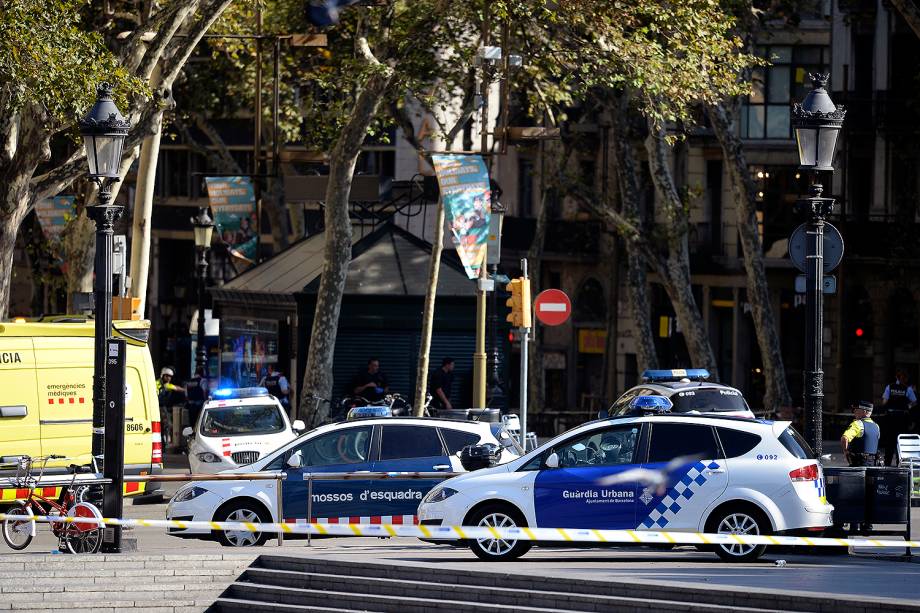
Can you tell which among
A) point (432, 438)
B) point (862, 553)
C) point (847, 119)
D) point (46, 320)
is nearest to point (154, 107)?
point (46, 320)

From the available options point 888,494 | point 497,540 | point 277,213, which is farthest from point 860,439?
point 277,213

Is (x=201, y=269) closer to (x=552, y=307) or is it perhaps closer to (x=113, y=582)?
(x=552, y=307)

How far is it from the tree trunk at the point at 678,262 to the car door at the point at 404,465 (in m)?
17.2

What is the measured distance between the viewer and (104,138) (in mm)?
17062

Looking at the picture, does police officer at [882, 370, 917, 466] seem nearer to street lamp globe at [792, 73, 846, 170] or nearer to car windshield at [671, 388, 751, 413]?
car windshield at [671, 388, 751, 413]

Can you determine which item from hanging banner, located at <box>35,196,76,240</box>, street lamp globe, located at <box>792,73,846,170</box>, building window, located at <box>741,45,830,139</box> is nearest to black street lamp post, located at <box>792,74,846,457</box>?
Result: street lamp globe, located at <box>792,73,846,170</box>

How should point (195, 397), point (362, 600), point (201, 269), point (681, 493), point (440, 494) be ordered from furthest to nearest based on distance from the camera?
point (201, 269), point (195, 397), point (440, 494), point (681, 493), point (362, 600)

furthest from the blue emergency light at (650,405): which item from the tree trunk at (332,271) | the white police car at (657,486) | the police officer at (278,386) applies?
the police officer at (278,386)

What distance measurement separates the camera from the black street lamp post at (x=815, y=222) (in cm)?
1823

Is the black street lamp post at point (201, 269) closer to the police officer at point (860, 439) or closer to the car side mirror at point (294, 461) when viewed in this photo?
the police officer at point (860, 439)

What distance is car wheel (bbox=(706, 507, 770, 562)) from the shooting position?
633 inches

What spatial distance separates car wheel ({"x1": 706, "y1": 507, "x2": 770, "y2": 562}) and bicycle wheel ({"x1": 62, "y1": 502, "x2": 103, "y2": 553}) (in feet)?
18.1

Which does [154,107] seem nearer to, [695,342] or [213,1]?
[213,1]

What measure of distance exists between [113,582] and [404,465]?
462cm
